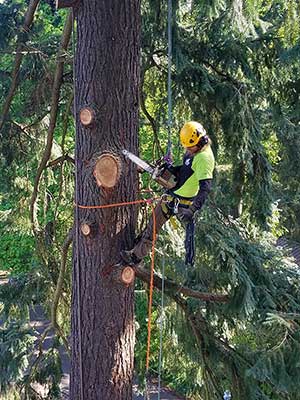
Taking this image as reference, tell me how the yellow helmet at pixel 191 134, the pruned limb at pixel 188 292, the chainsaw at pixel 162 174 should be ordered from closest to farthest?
the yellow helmet at pixel 191 134, the chainsaw at pixel 162 174, the pruned limb at pixel 188 292

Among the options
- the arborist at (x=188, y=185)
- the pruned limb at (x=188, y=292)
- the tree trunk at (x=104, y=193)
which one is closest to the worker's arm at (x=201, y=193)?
the arborist at (x=188, y=185)

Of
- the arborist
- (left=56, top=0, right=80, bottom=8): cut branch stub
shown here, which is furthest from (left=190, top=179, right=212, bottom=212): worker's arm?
(left=56, top=0, right=80, bottom=8): cut branch stub

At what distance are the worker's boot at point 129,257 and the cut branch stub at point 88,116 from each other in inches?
32.7

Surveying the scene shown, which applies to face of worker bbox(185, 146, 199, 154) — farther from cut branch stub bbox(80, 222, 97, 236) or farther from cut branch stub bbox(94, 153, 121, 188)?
cut branch stub bbox(80, 222, 97, 236)

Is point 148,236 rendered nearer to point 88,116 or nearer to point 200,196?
point 200,196

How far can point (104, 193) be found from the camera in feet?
11.7

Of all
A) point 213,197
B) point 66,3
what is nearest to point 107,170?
point 66,3

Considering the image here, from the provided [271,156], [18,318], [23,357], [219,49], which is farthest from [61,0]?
[271,156]

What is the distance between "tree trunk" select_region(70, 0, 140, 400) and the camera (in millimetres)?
3525

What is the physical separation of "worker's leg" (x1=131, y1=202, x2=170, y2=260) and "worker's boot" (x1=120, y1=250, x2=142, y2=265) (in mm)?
14

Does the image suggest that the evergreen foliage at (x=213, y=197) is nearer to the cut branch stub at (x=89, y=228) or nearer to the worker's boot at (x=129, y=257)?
the worker's boot at (x=129, y=257)

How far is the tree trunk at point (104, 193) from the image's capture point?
3.53 m

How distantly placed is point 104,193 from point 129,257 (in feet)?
1.43

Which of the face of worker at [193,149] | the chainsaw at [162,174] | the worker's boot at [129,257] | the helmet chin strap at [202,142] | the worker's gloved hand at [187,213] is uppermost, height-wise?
the helmet chin strap at [202,142]
